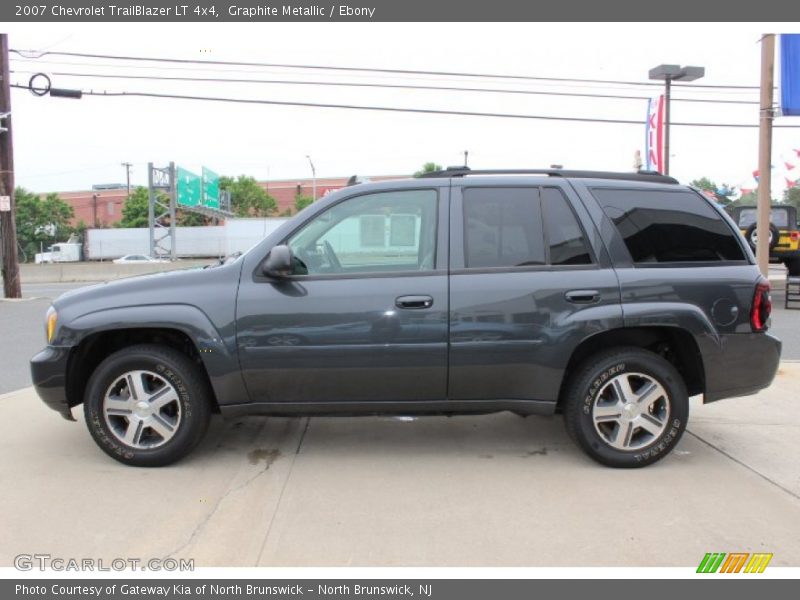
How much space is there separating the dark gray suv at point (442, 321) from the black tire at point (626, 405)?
1 cm

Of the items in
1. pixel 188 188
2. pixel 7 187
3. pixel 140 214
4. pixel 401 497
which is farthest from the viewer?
pixel 140 214

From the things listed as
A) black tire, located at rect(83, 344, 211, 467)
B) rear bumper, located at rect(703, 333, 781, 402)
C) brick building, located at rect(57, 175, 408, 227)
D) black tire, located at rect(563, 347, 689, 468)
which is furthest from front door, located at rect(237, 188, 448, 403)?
brick building, located at rect(57, 175, 408, 227)

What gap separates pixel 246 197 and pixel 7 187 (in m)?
52.3

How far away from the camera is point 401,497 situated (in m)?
3.62

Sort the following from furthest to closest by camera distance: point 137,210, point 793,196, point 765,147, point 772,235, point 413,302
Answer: point 137,210
point 793,196
point 772,235
point 765,147
point 413,302

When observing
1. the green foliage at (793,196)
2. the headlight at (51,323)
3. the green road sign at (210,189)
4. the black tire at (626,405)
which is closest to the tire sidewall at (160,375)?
the headlight at (51,323)

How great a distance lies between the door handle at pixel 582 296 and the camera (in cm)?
388

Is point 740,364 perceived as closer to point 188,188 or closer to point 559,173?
point 559,173

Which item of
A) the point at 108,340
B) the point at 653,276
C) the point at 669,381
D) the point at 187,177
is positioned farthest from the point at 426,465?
the point at 187,177

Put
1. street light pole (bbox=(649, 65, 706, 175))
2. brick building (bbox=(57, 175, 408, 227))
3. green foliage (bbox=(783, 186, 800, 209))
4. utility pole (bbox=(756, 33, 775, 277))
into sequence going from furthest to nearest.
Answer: brick building (bbox=(57, 175, 408, 227)) → green foliage (bbox=(783, 186, 800, 209)) → street light pole (bbox=(649, 65, 706, 175)) → utility pole (bbox=(756, 33, 775, 277))

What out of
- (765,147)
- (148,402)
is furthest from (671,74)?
(148,402)

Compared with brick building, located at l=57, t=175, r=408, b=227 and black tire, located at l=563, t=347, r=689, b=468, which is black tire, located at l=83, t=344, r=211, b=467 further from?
brick building, located at l=57, t=175, r=408, b=227

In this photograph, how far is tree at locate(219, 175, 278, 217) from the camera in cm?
6650

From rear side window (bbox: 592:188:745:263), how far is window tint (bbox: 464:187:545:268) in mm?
487
